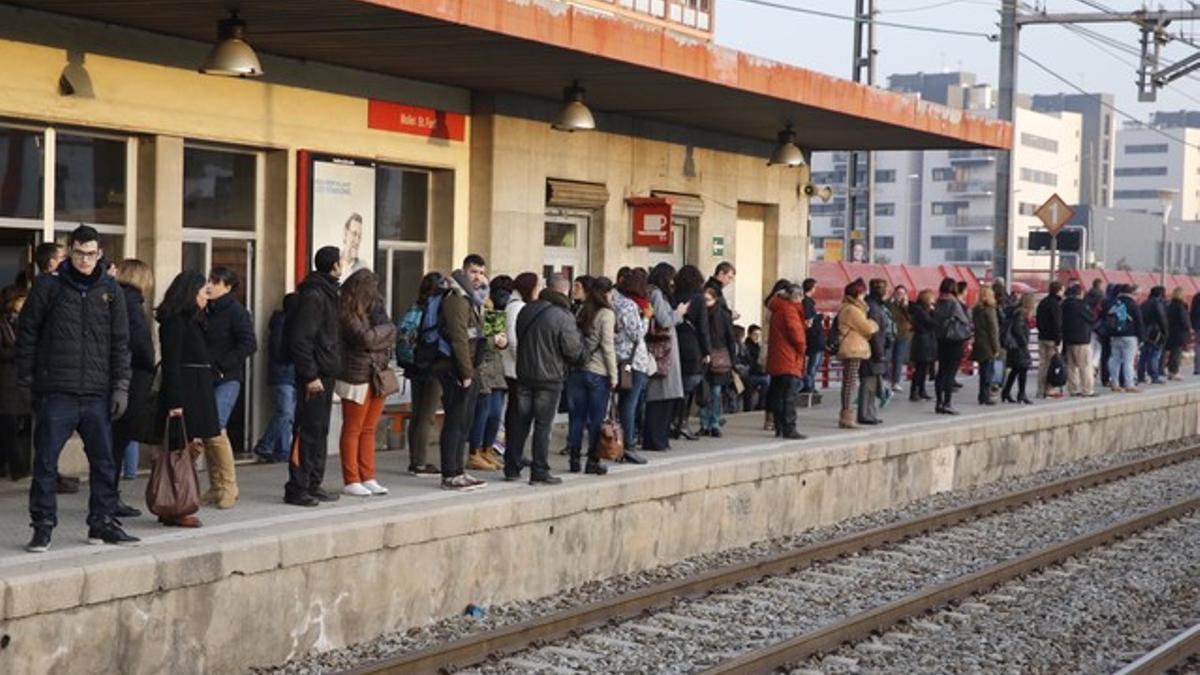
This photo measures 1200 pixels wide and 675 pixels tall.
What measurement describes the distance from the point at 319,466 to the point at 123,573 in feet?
10.4

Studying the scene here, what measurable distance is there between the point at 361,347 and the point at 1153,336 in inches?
835

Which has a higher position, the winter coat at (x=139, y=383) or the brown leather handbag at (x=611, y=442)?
the winter coat at (x=139, y=383)

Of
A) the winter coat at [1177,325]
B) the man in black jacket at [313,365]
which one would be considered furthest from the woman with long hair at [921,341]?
the man in black jacket at [313,365]

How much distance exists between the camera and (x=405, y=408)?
1773cm

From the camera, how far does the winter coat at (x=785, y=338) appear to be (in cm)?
1861

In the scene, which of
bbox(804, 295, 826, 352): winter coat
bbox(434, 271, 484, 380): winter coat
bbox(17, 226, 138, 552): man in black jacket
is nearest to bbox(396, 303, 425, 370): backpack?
bbox(434, 271, 484, 380): winter coat

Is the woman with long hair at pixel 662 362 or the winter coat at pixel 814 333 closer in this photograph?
the woman with long hair at pixel 662 362

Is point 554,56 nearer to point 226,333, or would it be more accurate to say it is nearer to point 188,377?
point 226,333

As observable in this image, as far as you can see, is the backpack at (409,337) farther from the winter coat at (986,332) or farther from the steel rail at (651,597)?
the winter coat at (986,332)

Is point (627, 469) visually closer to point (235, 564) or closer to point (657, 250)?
point (235, 564)

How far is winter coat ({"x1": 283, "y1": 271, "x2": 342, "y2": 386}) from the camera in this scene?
40.7 feet

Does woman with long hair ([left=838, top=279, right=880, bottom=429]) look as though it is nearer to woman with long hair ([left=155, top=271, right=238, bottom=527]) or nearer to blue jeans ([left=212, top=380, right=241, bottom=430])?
blue jeans ([left=212, top=380, right=241, bottom=430])

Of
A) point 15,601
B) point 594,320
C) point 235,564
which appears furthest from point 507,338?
point 15,601

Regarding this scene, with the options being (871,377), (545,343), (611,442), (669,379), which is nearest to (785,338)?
(669,379)
